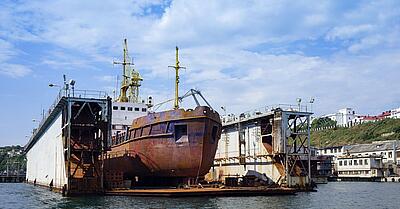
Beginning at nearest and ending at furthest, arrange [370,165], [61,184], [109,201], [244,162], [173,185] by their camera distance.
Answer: [109,201] < [61,184] < [173,185] < [244,162] < [370,165]

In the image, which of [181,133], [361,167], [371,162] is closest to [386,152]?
[361,167]

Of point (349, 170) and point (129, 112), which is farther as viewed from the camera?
point (349, 170)

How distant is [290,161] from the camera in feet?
132

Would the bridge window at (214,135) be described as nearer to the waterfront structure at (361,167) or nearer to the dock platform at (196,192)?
the dock platform at (196,192)

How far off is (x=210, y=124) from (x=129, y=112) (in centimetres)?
1659

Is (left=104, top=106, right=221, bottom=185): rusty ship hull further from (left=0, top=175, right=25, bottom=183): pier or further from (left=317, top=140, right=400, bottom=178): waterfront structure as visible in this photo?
(left=0, top=175, right=25, bottom=183): pier

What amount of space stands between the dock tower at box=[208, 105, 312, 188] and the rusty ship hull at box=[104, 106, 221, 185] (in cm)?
470

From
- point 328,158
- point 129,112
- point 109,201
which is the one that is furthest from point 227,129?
point 328,158

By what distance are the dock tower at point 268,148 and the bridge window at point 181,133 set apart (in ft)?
19.6

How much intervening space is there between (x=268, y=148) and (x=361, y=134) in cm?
9628

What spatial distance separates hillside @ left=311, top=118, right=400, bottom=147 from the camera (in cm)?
12375

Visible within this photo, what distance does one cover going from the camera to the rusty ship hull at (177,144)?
33.6 metres

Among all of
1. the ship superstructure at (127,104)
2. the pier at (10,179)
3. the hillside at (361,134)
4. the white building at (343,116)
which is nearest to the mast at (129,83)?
the ship superstructure at (127,104)

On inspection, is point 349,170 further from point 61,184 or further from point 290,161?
point 61,184
